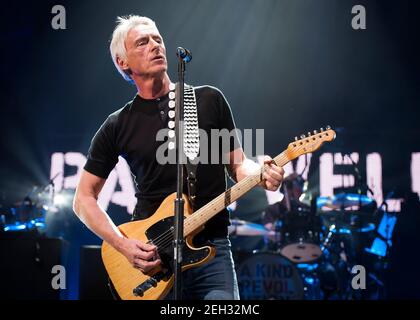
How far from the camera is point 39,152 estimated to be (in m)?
9.12

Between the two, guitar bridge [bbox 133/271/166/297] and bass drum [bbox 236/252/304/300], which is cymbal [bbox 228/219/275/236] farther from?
Result: guitar bridge [bbox 133/271/166/297]

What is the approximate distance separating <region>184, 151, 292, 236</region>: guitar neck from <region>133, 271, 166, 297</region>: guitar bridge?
0.36 metres

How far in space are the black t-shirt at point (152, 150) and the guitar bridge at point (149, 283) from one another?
1.29 feet

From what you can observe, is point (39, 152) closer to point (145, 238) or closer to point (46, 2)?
point (46, 2)

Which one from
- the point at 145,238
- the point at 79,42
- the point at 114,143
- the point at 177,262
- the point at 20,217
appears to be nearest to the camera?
the point at 177,262

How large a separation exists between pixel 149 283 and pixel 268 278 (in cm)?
396

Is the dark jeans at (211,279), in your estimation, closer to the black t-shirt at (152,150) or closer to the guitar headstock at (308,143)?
the black t-shirt at (152,150)

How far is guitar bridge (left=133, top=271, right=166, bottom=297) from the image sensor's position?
3311 millimetres

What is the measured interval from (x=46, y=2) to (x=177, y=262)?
609 centimetres

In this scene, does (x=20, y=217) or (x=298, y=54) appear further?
(x=298, y=54)

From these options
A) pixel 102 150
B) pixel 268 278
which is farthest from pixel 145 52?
pixel 268 278

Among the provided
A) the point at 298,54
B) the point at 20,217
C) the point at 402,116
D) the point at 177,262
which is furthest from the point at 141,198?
the point at 402,116

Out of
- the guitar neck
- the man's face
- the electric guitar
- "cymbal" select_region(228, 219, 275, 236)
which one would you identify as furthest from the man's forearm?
"cymbal" select_region(228, 219, 275, 236)

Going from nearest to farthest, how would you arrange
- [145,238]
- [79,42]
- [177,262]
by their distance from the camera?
[177,262], [145,238], [79,42]
